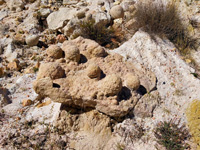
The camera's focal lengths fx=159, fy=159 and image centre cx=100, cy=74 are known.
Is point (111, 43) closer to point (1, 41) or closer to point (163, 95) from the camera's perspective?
point (163, 95)

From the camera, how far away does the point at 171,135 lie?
7.88 ft

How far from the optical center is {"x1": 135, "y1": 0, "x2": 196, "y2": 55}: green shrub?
3924mm

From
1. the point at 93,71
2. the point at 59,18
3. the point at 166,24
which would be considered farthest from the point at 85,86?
the point at 59,18

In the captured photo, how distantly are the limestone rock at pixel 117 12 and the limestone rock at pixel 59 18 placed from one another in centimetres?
138

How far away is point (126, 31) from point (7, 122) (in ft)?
12.5

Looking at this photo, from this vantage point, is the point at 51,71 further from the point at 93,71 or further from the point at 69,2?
the point at 69,2

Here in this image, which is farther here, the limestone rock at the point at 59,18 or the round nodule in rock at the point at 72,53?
the limestone rock at the point at 59,18

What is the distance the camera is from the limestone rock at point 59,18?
18.1ft

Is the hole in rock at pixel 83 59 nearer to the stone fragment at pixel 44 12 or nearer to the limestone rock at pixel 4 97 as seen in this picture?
the limestone rock at pixel 4 97

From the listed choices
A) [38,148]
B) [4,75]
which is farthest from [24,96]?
[38,148]

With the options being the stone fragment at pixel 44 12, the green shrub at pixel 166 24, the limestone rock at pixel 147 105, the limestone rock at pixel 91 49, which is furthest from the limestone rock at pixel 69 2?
the limestone rock at pixel 147 105

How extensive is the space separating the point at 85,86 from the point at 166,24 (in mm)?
2770

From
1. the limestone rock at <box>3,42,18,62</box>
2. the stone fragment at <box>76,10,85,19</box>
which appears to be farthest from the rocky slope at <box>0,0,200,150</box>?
the stone fragment at <box>76,10,85,19</box>

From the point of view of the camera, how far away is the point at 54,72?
2.48m
